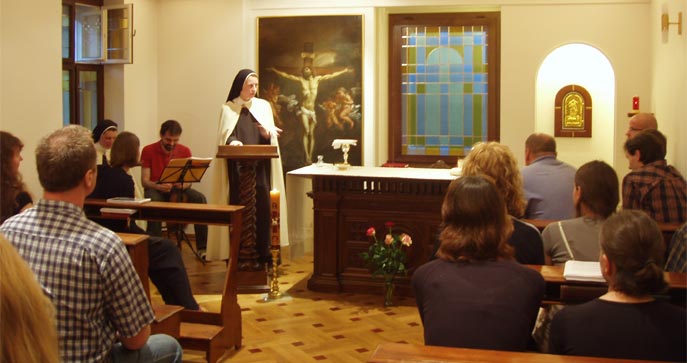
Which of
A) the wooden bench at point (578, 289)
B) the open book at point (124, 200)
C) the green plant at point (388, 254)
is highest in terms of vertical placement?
the open book at point (124, 200)

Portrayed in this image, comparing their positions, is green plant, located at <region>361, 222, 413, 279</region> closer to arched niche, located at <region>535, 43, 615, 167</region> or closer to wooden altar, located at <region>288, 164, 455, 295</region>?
wooden altar, located at <region>288, 164, 455, 295</region>

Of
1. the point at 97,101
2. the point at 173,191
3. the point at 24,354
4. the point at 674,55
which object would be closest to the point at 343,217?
the point at 173,191

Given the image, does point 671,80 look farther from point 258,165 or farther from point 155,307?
point 155,307

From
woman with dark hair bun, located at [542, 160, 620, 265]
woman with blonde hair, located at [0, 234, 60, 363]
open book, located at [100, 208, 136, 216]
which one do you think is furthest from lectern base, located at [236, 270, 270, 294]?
woman with blonde hair, located at [0, 234, 60, 363]

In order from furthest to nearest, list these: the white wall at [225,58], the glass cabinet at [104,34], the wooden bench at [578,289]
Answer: the glass cabinet at [104,34], the white wall at [225,58], the wooden bench at [578,289]

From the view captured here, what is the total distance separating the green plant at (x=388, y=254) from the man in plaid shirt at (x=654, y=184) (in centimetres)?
182

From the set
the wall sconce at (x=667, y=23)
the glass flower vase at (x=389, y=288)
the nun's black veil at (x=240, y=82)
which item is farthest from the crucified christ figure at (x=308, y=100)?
the wall sconce at (x=667, y=23)

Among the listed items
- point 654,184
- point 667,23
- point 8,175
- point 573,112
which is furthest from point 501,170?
point 573,112

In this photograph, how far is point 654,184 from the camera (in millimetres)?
5066

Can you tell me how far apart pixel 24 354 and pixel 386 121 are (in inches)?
329

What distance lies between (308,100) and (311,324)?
389 cm

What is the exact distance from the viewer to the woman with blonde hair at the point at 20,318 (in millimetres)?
1573

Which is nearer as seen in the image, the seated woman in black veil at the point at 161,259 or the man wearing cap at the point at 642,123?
the seated woman in black veil at the point at 161,259

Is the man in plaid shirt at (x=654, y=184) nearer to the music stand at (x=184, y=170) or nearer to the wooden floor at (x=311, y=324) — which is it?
the wooden floor at (x=311, y=324)
